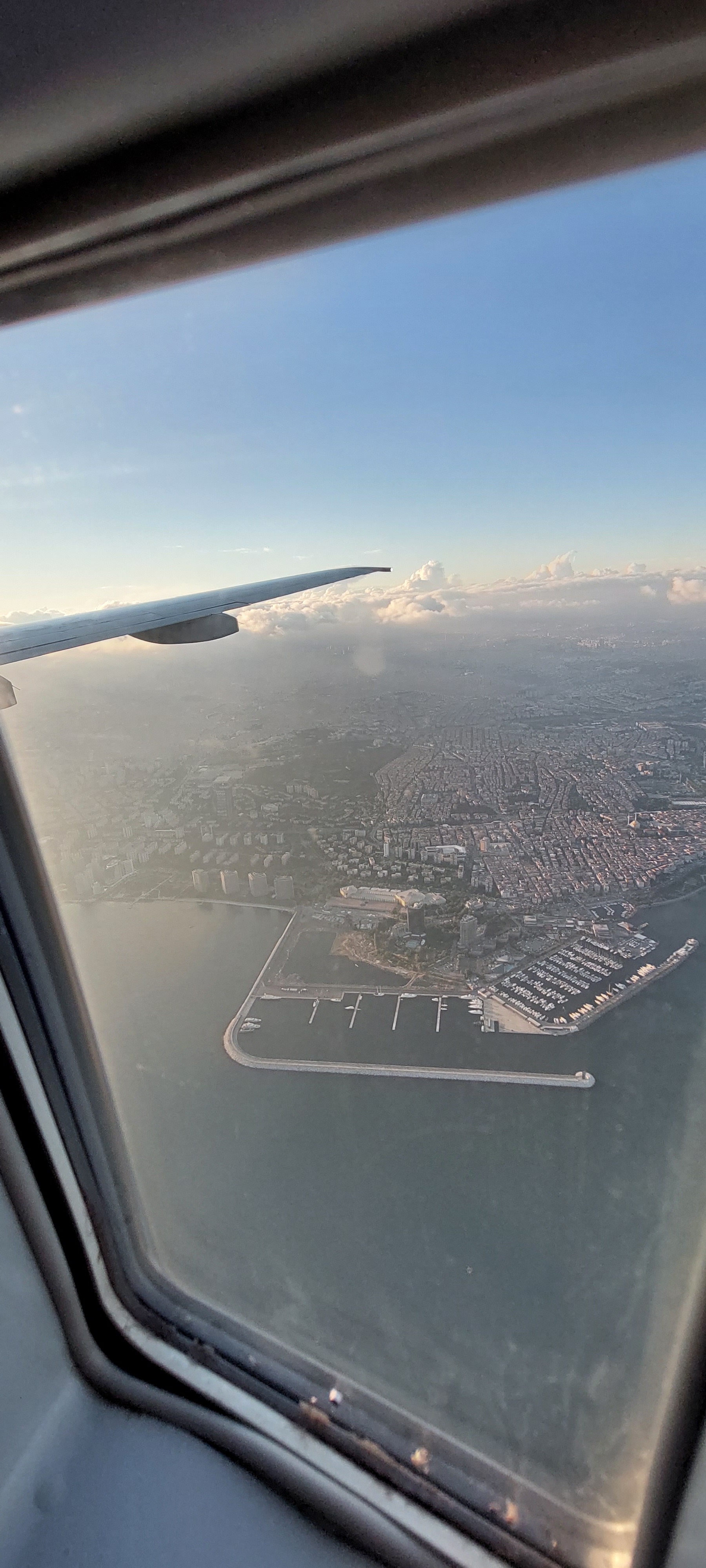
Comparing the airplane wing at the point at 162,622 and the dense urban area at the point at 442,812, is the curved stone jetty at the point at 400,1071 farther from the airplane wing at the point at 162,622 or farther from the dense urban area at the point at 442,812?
the airplane wing at the point at 162,622

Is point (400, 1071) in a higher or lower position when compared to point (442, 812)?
lower

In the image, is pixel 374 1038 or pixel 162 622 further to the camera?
pixel 374 1038

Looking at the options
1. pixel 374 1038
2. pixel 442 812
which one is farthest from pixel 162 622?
pixel 374 1038

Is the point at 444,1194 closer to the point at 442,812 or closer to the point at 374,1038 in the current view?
the point at 374,1038

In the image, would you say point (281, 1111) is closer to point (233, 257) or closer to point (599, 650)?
point (599, 650)

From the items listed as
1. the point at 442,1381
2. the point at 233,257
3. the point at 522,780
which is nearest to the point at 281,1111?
the point at 442,1381

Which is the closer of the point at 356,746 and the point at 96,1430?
the point at 96,1430

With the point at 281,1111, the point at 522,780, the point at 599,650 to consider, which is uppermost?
the point at 599,650

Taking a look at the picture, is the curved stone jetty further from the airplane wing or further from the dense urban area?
the airplane wing
